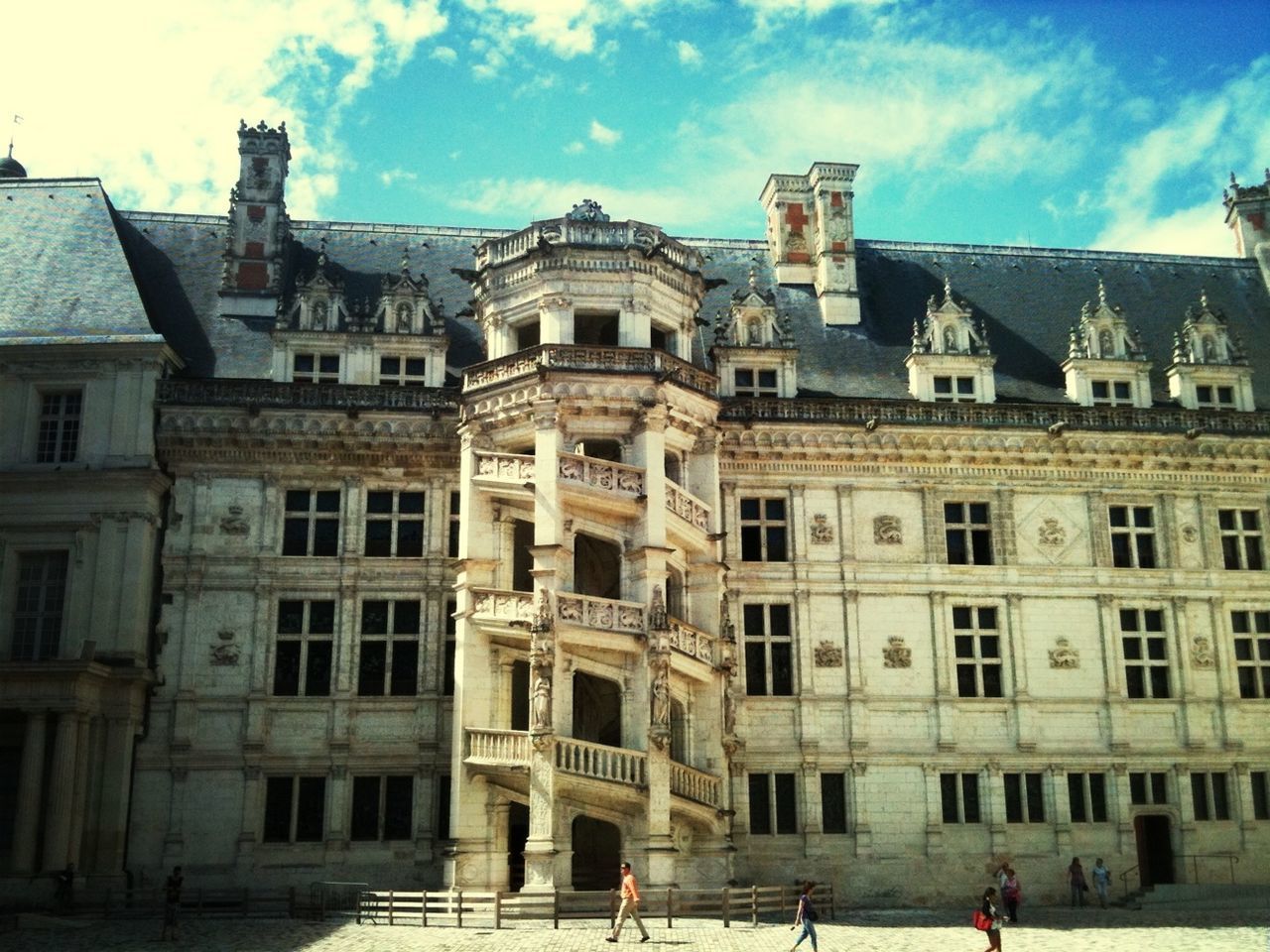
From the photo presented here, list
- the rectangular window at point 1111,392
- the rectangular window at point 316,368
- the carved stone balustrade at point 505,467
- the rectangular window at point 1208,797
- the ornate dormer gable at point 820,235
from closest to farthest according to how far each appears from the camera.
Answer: the carved stone balustrade at point 505,467, the rectangular window at point 1208,797, the rectangular window at point 316,368, the rectangular window at point 1111,392, the ornate dormer gable at point 820,235

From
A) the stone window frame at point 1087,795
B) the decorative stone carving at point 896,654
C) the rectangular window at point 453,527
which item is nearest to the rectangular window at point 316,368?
the rectangular window at point 453,527

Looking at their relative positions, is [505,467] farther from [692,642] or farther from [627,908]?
[627,908]

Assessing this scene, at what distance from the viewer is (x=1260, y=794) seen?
103 feet

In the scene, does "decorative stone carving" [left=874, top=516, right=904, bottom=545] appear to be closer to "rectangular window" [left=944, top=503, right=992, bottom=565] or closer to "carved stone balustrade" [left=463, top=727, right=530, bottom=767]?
"rectangular window" [left=944, top=503, right=992, bottom=565]

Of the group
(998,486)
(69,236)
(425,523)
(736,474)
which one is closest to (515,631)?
(425,523)

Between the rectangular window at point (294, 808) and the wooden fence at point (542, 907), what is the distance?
4.27 metres

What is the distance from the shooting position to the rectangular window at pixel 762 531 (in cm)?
3139

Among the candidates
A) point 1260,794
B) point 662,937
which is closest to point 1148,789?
point 1260,794

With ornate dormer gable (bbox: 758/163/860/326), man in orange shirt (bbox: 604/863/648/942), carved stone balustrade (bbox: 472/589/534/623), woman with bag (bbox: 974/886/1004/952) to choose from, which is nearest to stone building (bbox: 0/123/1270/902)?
carved stone balustrade (bbox: 472/589/534/623)

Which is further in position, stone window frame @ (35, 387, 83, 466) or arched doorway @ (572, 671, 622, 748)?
stone window frame @ (35, 387, 83, 466)

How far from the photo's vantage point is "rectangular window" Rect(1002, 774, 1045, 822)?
30484 millimetres

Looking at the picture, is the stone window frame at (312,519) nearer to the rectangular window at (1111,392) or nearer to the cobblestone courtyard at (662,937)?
the cobblestone courtyard at (662,937)

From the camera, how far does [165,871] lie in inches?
1091

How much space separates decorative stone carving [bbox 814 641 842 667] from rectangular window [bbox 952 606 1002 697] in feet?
9.50
